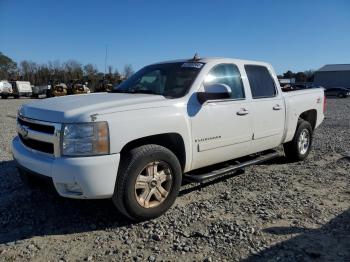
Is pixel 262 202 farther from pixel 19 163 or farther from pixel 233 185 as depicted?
pixel 19 163

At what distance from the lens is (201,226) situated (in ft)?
13.4

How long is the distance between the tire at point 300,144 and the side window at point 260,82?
3.74 ft

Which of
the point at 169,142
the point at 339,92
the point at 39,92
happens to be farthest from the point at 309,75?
the point at 169,142

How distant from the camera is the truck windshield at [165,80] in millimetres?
4836

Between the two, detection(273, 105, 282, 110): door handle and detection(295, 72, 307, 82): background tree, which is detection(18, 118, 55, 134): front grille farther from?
detection(295, 72, 307, 82): background tree

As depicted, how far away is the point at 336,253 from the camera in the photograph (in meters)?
3.48

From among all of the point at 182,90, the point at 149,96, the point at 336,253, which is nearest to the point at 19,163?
the point at 149,96

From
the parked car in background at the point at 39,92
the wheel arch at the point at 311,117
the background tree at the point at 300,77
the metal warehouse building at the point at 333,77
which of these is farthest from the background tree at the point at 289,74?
the wheel arch at the point at 311,117

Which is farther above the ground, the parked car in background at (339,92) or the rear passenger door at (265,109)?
the rear passenger door at (265,109)

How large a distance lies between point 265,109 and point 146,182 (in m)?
2.45

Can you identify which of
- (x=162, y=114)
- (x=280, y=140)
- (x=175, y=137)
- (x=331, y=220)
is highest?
(x=162, y=114)

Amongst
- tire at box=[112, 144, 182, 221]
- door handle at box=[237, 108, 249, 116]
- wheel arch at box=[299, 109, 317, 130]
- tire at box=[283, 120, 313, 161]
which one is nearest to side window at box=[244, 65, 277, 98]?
door handle at box=[237, 108, 249, 116]

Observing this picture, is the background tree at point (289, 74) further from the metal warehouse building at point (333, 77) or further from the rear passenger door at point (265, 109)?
the rear passenger door at point (265, 109)

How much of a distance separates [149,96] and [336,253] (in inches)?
103
